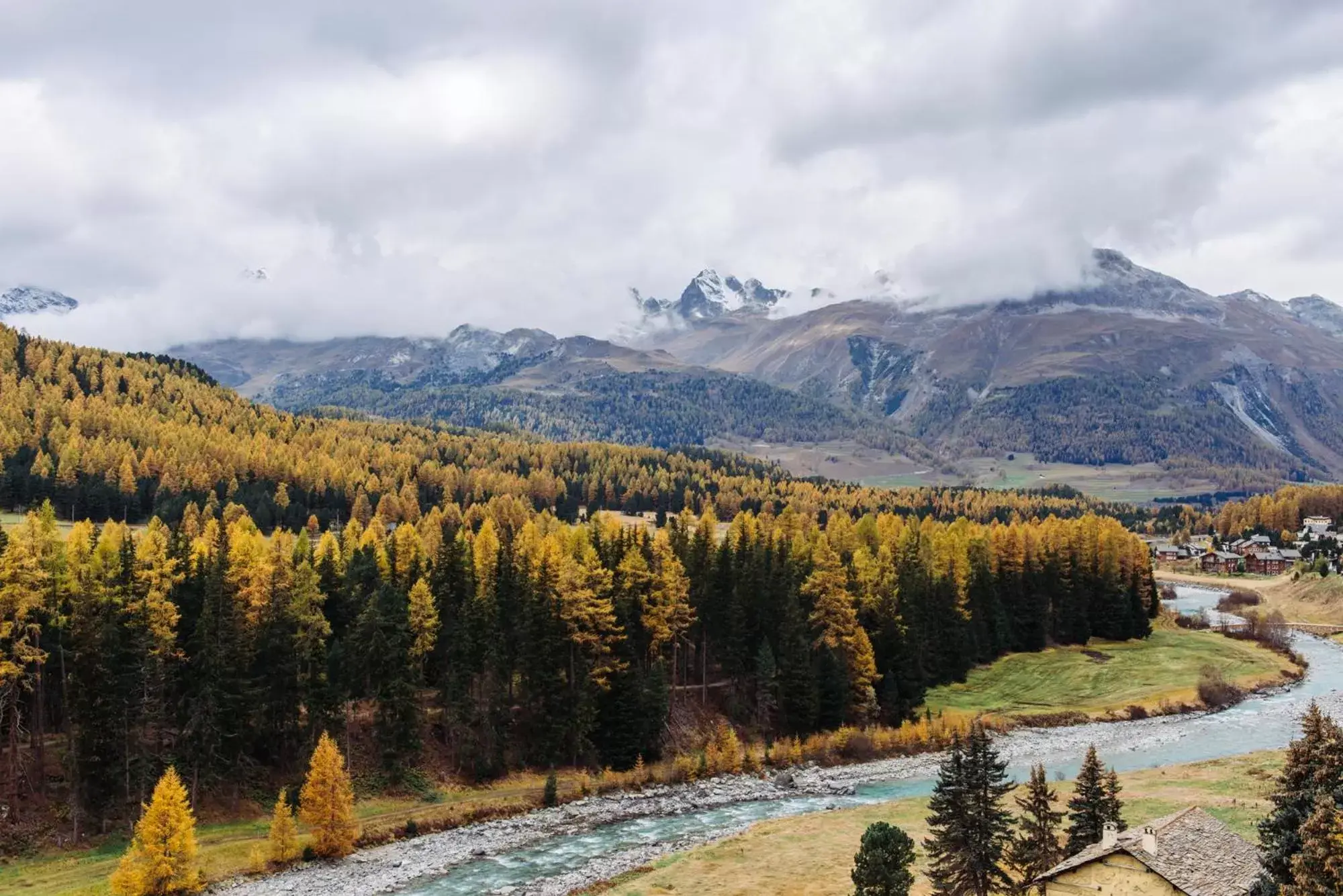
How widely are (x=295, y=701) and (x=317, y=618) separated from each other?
22.3 feet

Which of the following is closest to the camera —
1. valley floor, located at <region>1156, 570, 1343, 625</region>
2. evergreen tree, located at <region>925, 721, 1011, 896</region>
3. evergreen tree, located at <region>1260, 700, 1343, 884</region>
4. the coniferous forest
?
evergreen tree, located at <region>1260, 700, 1343, 884</region>

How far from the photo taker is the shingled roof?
120ft

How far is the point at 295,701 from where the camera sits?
79.4 meters

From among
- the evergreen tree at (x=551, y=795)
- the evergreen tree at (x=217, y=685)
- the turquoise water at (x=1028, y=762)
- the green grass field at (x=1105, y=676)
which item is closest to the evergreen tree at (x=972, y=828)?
the turquoise water at (x=1028, y=762)

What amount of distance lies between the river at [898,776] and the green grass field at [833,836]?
3846mm

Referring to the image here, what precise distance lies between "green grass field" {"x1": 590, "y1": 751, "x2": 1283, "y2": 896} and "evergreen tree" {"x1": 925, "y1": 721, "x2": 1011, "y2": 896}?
13.0m

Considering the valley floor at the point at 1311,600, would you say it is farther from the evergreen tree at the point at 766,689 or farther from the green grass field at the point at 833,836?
the evergreen tree at the point at 766,689

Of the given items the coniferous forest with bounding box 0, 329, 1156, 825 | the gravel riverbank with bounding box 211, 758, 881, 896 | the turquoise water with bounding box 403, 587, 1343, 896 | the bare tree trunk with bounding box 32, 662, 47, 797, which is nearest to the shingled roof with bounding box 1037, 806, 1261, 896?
the gravel riverbank with bounding box 211, 758, 881, 896

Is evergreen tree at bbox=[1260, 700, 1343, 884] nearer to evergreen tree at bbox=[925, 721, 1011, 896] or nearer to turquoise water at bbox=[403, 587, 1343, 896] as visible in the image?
evergreen tree at bbox=[925, 721, 1011, 896]

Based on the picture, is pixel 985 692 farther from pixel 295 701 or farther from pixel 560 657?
pixel 295 701

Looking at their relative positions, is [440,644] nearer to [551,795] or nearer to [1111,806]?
[551,795]

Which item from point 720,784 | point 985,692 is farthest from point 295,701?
point 985,692

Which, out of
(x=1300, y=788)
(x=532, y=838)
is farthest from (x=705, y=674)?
(x=1300, y=788)

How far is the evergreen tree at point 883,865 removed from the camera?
41.2 metres
